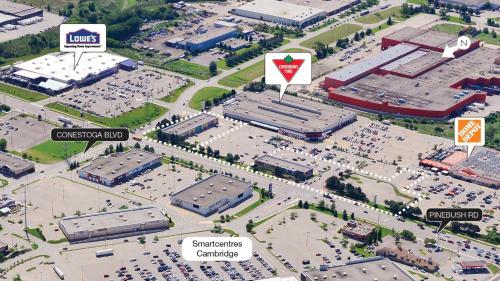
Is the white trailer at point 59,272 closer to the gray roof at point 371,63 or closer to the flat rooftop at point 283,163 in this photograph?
the flat rooftop at point 283,163

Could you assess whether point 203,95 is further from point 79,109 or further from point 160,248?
point 160,248

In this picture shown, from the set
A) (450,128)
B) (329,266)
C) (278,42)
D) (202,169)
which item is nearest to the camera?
(329,266)

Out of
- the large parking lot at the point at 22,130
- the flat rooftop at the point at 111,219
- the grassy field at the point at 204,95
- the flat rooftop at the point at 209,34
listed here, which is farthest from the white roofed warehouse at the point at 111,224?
the flat rooftop at the point at 209,34

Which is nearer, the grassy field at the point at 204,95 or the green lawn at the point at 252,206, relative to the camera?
the green lawn at the point at 252,206

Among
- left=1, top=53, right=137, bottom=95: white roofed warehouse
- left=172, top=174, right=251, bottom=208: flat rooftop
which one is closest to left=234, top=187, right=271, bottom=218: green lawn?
left=172, top=174, right=251, bottom=208: flat rooftop

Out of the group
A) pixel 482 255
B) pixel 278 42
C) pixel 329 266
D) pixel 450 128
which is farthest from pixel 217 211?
pixel 278 42

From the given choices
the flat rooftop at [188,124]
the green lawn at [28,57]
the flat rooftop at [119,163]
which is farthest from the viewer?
the green lawn at [28,57]

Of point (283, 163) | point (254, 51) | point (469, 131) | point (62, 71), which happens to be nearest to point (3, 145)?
point (62, 71)
